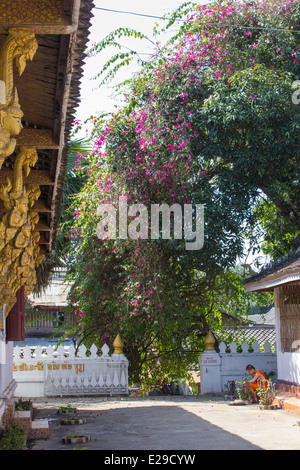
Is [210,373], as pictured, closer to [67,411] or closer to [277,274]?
[277,274]

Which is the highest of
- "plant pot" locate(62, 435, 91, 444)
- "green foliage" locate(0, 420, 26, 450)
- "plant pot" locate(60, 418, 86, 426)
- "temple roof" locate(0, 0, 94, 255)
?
"temple roof" locate(0, 0, 94, 255)

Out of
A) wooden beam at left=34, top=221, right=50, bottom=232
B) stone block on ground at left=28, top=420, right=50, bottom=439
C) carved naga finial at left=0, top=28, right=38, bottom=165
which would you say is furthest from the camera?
wooden beam at left=34, top=221, right=50, bottom=232

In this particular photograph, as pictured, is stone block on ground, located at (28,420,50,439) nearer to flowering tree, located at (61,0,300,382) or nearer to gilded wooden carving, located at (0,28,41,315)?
gilded wooden carving, located at (0,28,41,315)

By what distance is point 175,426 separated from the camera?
902 cm

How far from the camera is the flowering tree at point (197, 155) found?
1271 cm

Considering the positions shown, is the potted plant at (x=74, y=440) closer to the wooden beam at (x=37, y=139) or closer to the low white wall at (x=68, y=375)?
the wooden beam at (x=37, y=139)

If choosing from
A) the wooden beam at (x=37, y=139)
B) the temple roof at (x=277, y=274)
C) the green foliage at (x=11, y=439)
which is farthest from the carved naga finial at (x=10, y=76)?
the temple roof at (x=277, y=274)

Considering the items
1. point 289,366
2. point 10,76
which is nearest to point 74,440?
point 10,76

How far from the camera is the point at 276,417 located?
9812 millimetres

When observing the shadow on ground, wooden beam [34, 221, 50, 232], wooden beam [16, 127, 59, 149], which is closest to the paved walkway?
the shadow on ground

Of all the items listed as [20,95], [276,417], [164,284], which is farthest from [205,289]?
[20,95]

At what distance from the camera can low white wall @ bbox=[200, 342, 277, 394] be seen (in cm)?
1424

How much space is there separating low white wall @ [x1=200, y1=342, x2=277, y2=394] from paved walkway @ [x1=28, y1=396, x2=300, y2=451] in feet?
4.06
